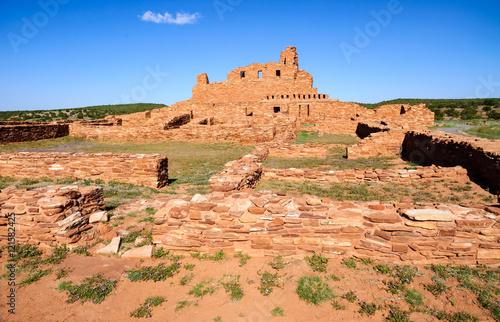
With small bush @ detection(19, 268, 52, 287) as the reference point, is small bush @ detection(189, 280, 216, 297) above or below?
below

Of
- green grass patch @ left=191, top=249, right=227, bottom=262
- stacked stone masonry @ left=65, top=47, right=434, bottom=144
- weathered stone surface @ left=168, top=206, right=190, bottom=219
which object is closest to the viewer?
green grass patch @ left=191, top=249, right=227, bottom=262

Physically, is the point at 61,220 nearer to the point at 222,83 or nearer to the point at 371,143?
the point at 371,143

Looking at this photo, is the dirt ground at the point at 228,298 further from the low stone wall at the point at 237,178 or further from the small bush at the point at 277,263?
the low stone wall at the point at 237,178

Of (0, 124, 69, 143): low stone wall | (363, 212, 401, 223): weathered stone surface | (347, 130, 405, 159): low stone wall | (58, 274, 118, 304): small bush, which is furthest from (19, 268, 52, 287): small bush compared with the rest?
(0, 124, 69, 143): low stone wall

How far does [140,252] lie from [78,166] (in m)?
6.63

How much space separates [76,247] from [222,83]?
33954 mm

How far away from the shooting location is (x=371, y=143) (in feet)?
46.5

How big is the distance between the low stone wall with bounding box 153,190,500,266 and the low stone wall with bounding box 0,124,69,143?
67.9 feet

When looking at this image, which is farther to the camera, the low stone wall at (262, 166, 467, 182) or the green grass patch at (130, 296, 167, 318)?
the low stone wall at (262, 166, 467, 182)

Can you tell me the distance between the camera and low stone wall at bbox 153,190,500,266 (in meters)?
3.87

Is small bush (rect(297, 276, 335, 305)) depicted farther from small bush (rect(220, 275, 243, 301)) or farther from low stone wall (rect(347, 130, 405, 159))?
low stone wall (rect(347, 130, 405, 159))

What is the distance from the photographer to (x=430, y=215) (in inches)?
153

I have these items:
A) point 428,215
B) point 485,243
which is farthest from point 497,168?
point 428,215

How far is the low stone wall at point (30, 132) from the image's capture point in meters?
17.6
